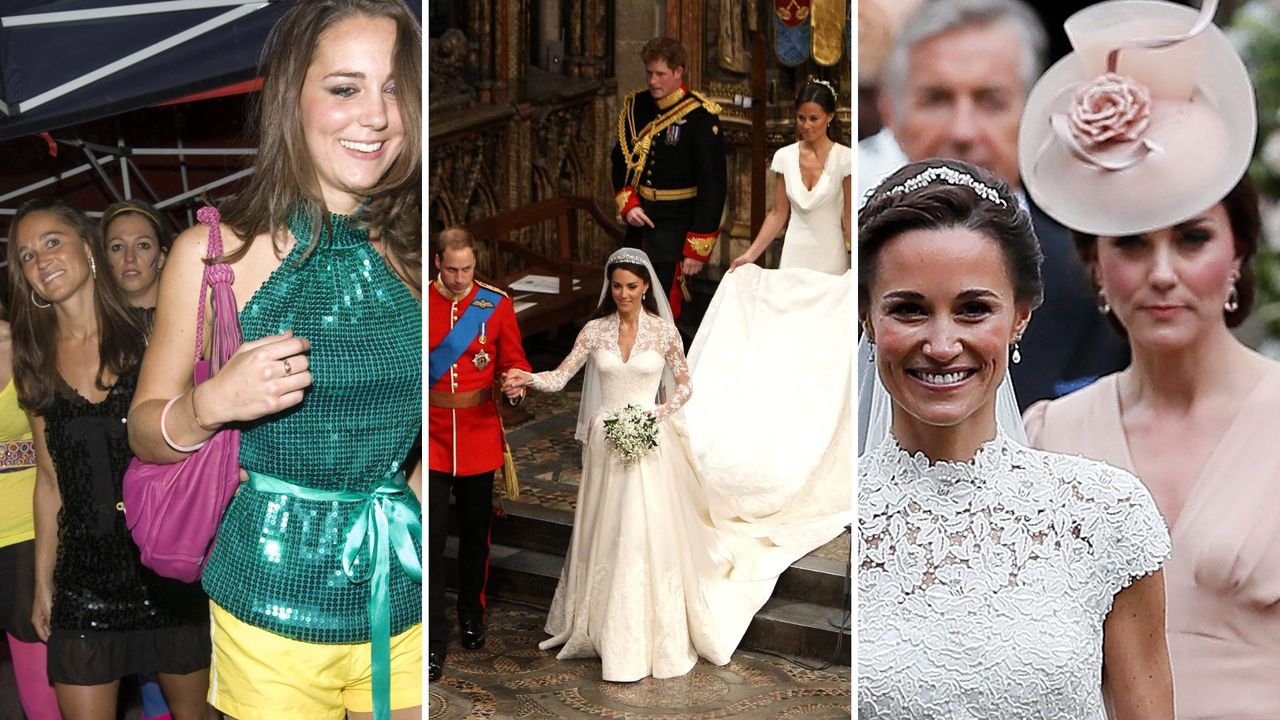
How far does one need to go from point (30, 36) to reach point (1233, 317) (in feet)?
8.66

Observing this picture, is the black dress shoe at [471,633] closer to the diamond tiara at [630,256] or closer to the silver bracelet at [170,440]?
the diamond tiara at [630,256]

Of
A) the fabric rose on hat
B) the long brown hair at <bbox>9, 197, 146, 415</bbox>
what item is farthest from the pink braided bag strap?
the fabric rose on hat

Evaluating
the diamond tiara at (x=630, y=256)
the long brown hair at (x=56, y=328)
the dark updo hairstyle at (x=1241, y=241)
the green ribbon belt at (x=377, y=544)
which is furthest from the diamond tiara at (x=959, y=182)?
the diamond tiara at (x=630, y=256)

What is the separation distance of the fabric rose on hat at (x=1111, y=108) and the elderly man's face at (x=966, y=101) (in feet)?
0.44

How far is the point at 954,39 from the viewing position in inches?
172

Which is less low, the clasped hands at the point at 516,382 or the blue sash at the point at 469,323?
the blue sash at the point at 469,323

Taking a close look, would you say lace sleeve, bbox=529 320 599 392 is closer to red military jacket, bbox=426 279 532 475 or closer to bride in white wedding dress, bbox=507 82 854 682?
bride in white wedding dress, bbox=507 82 854 682

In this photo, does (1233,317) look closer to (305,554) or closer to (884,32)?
(884,32)

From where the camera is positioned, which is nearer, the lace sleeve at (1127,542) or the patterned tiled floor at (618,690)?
the lace sleeve at (1127,542)

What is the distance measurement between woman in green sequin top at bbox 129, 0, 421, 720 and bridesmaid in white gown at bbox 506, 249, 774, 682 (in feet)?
6.71

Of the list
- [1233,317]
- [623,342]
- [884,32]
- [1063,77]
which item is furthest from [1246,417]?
[623,342]

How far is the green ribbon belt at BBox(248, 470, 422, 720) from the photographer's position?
4316mm

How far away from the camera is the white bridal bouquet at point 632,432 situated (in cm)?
644

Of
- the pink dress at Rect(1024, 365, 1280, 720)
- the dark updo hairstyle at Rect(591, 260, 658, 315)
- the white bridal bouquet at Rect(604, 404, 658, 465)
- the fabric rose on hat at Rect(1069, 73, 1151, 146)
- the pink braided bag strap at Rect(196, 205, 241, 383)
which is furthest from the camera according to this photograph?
the white bridal bouquet at Rect(604, 404, 658, 465)
